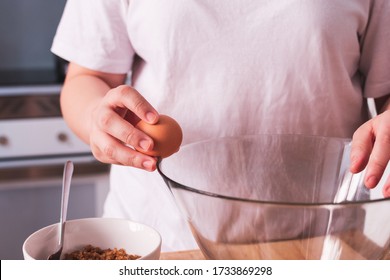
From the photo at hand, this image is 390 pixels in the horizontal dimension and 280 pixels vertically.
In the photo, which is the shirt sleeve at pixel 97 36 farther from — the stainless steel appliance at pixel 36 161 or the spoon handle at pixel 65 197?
the stainless steel appliance at pixel 36 161

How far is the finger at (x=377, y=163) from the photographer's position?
61 centimetres

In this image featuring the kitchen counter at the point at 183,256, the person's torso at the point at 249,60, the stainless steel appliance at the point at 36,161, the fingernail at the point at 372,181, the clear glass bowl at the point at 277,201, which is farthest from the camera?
the stainless steel appliance at the point at 36,161

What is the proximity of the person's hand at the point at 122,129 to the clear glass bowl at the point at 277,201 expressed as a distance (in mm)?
31

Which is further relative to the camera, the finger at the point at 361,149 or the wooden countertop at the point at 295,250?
the finger at the point at 361,149

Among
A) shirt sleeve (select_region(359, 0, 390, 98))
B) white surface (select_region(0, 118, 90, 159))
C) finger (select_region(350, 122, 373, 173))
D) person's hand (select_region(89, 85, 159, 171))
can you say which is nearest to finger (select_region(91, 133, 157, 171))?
person's hand (select_region(89, 85, 159, 171))

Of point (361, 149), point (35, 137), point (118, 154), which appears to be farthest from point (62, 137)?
point (361, 149)

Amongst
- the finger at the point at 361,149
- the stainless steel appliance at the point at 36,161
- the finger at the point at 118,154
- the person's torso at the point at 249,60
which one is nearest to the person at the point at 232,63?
the person's torso at the point at 249,60

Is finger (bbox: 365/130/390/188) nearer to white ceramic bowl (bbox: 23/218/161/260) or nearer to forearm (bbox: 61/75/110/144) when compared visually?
white ceramic bowl (bbox: 23/218/161/260)

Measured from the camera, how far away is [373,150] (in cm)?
62

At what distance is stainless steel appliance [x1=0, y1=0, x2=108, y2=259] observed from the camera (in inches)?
66.2

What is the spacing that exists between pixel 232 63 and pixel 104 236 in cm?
32

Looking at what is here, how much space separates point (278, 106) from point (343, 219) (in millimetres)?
371

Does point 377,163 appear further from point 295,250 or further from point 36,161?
point 36,161

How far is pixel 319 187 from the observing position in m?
0.77
